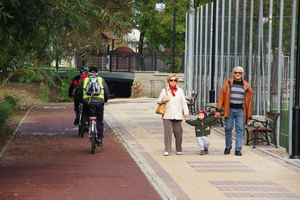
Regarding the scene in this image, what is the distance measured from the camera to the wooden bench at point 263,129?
12856 mm

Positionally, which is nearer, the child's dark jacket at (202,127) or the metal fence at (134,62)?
the child's dark jacket at (202,127)

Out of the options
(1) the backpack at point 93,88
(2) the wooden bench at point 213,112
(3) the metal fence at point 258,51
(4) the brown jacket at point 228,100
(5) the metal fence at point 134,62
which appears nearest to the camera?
(4) the brown jacket at point 228,100

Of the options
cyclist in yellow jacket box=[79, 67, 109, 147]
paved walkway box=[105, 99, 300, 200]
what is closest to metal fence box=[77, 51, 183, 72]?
paved walkway box=[105, 99, 300, 200]

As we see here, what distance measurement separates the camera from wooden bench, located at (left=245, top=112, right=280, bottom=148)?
1286cm

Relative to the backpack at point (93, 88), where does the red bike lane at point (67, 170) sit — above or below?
below

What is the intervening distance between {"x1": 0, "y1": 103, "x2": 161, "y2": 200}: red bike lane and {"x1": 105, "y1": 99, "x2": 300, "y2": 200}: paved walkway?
12.5 inches

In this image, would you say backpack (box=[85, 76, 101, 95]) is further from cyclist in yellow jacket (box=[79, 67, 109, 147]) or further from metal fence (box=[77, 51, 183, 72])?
metal fence (box=[77, 51, 183, 72])

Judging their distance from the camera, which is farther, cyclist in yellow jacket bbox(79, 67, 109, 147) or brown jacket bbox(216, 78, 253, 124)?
cyclist in yellow jacket bbox(79, 67, 109, 147)

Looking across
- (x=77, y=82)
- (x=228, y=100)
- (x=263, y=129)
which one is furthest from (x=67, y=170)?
(x=77, y=82)

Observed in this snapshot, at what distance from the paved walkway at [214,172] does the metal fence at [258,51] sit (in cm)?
146

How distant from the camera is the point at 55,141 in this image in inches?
554

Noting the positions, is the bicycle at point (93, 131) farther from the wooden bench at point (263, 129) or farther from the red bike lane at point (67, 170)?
the wooden bench at point (263, 129)

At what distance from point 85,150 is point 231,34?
7.75 meters

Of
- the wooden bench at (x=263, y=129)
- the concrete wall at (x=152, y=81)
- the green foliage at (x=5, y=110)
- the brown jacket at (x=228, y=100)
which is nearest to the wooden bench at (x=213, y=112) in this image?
the wooden bench at (x=263, y=129)
